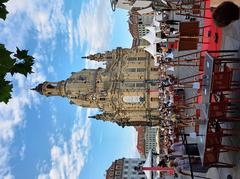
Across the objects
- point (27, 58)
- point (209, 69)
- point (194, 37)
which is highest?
point (194, 37)

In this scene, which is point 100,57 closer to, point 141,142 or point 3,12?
point 3,12

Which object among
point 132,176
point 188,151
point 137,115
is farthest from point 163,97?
point 132,176

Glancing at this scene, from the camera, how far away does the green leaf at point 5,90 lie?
595 centimetres

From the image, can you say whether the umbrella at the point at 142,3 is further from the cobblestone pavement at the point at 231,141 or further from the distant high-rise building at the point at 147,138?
the distant high-rise building at the point at 147,138

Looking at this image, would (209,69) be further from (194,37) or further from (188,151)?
(194,37)

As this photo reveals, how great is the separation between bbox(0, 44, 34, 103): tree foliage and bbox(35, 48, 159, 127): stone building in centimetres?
6796

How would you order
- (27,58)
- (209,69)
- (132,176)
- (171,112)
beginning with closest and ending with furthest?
(27,58) < (209,69) < (171,112) < (132,176)

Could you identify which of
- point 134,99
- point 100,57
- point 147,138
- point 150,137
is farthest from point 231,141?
point 150,137

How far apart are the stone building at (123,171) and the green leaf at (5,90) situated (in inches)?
4480

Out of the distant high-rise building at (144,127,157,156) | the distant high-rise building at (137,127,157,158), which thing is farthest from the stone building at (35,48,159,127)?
the distant high-rise building at (144,127,157,156)

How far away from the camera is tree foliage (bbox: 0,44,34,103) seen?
5832 millimetres

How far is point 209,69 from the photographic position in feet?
46.4

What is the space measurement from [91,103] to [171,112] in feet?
148

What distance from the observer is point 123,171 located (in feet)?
399
